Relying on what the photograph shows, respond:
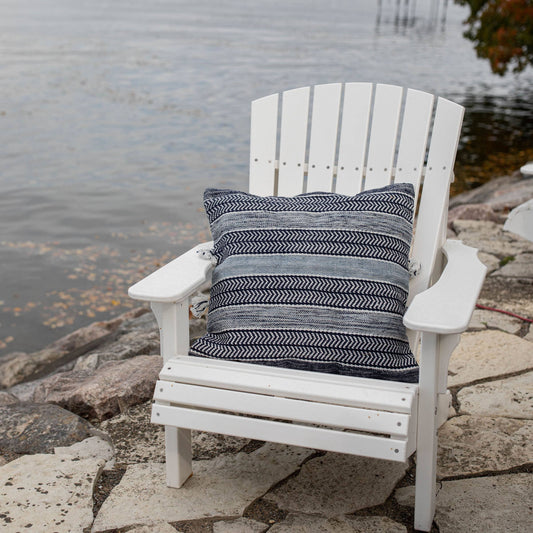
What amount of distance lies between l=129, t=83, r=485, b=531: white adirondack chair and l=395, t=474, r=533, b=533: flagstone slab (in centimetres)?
10

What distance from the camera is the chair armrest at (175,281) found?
1960mm

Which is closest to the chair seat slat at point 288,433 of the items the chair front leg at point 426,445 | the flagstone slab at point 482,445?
the chair front leg at point 426,445

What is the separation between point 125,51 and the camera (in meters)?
20.6

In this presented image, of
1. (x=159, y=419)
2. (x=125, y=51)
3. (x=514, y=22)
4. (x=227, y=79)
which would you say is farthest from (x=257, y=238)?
(x=125, y=51)

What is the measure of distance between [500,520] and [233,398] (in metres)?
0.82

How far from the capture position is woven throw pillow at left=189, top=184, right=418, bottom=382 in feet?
6.72

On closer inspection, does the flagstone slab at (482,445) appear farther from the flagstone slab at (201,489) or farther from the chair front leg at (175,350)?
the chair front leg at (175,350)

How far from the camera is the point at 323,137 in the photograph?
8.99ft

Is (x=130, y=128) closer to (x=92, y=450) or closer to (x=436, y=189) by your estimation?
(x=436, y=189)

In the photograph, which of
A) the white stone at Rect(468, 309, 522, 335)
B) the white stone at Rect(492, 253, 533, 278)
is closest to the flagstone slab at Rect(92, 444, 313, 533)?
the white stone at Rect(468, 309, 522, 335)

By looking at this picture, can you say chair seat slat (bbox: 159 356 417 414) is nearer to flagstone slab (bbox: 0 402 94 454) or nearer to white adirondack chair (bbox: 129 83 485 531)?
white adirondack chair (bbox: 129 83 485 531)

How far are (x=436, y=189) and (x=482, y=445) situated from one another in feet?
2.94

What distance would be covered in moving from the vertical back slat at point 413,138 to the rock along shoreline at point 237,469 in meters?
0.84

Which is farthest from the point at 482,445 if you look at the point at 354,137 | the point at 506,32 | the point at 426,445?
the point at 506,32
